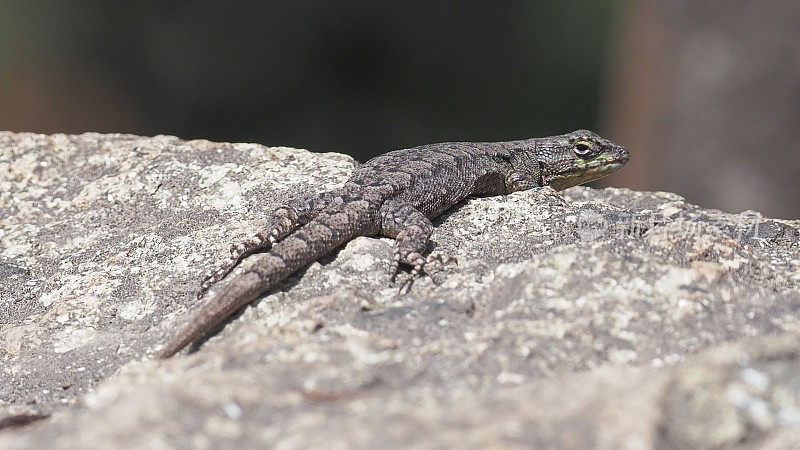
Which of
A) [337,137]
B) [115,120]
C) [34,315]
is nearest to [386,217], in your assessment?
[34,315]

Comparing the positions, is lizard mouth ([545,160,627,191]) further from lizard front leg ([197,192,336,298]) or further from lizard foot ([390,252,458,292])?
lizard foot ([390,252,458,292])

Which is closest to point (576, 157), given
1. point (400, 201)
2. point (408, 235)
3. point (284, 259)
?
point (400, 201)

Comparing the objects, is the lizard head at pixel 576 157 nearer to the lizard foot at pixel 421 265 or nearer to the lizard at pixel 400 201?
the lizard at pixel 400 201

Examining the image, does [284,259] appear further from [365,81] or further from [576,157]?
[365,81]

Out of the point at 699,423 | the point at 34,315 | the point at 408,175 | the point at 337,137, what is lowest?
the point at 337,137

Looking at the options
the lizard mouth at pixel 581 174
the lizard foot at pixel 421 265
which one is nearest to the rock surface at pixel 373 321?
the lizard foot at pixel 421 265

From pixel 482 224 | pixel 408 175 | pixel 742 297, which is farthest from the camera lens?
pixel 408 175

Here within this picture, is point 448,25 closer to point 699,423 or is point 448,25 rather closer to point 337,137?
point 337,137
